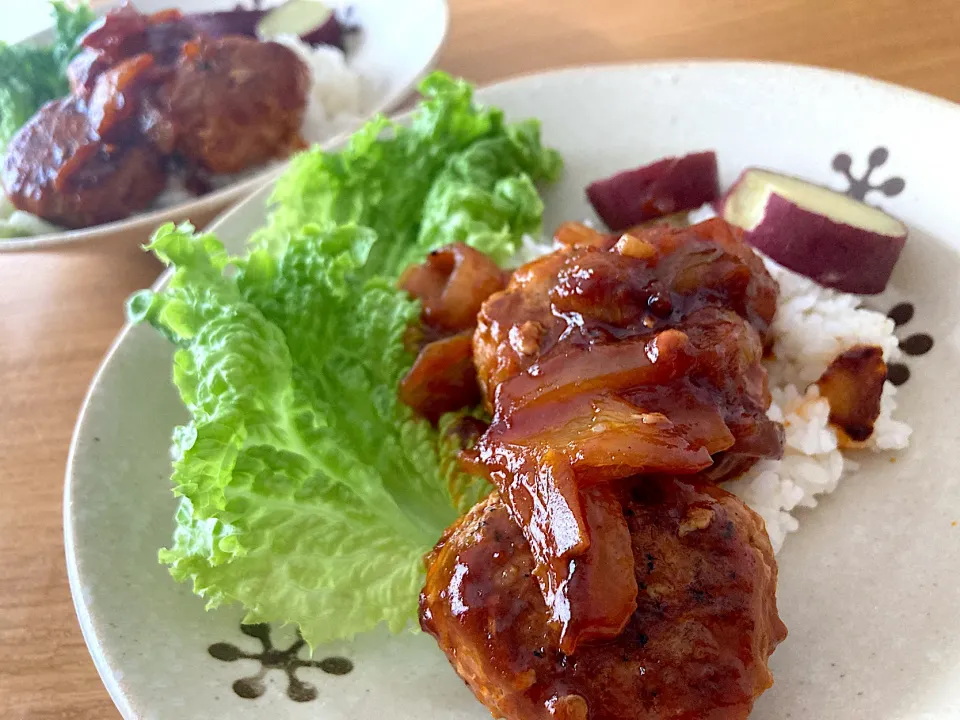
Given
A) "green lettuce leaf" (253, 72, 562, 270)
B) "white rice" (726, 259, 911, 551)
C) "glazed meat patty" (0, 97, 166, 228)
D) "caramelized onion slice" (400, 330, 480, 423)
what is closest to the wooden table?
"glazed meat patty" (0, 97, 166, 228)

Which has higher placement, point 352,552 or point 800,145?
point 800,145

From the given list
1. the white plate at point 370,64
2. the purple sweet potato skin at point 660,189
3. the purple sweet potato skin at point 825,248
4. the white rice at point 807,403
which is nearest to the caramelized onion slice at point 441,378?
the white rice at point 807,403

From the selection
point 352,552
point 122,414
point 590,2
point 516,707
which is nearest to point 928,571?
point 516,707

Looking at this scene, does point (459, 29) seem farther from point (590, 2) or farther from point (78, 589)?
point (78, 589)

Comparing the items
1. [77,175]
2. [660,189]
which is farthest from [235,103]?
[660,189]

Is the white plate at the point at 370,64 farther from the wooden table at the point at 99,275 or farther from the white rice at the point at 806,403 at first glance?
the white rice at the point at 806,403

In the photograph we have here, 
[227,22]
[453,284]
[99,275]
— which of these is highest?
[227,22]

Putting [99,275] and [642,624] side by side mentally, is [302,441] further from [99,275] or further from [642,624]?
[99,275]
